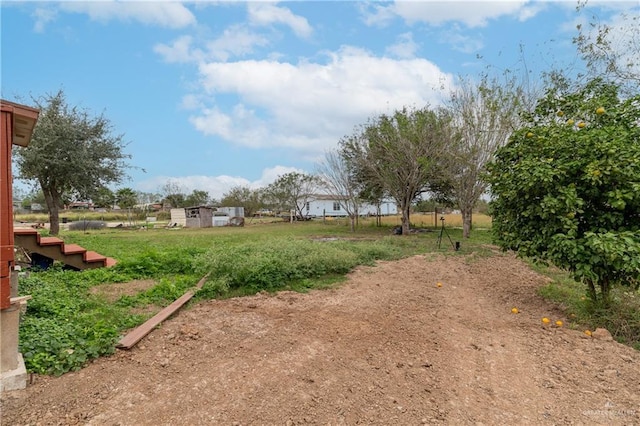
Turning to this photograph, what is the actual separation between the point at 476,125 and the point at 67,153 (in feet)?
49.2

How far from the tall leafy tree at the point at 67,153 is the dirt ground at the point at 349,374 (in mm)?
12000

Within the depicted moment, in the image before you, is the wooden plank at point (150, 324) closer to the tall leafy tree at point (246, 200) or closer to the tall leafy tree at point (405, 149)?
the tall leafy tree at point (405, 149)

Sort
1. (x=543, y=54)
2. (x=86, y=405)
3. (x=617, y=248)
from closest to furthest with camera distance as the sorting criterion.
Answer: (x=86, y=405) < (x=617, y=248) < (x=543, y=54)

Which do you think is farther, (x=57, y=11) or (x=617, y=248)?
(x=57, y=11)

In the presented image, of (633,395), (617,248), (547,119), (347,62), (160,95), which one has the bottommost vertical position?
(633,395)

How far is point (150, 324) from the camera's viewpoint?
370 centimetres

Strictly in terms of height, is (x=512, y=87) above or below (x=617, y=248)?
above

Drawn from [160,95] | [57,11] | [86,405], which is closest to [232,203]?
[160,95]

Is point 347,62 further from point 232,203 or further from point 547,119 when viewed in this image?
point 232,203

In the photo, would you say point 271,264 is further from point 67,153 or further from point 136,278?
point 67,153

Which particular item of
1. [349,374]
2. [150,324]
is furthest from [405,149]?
[349,374]

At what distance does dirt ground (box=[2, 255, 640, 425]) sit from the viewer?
2.19m

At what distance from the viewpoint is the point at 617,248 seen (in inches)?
127

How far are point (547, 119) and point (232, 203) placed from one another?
117 ft
